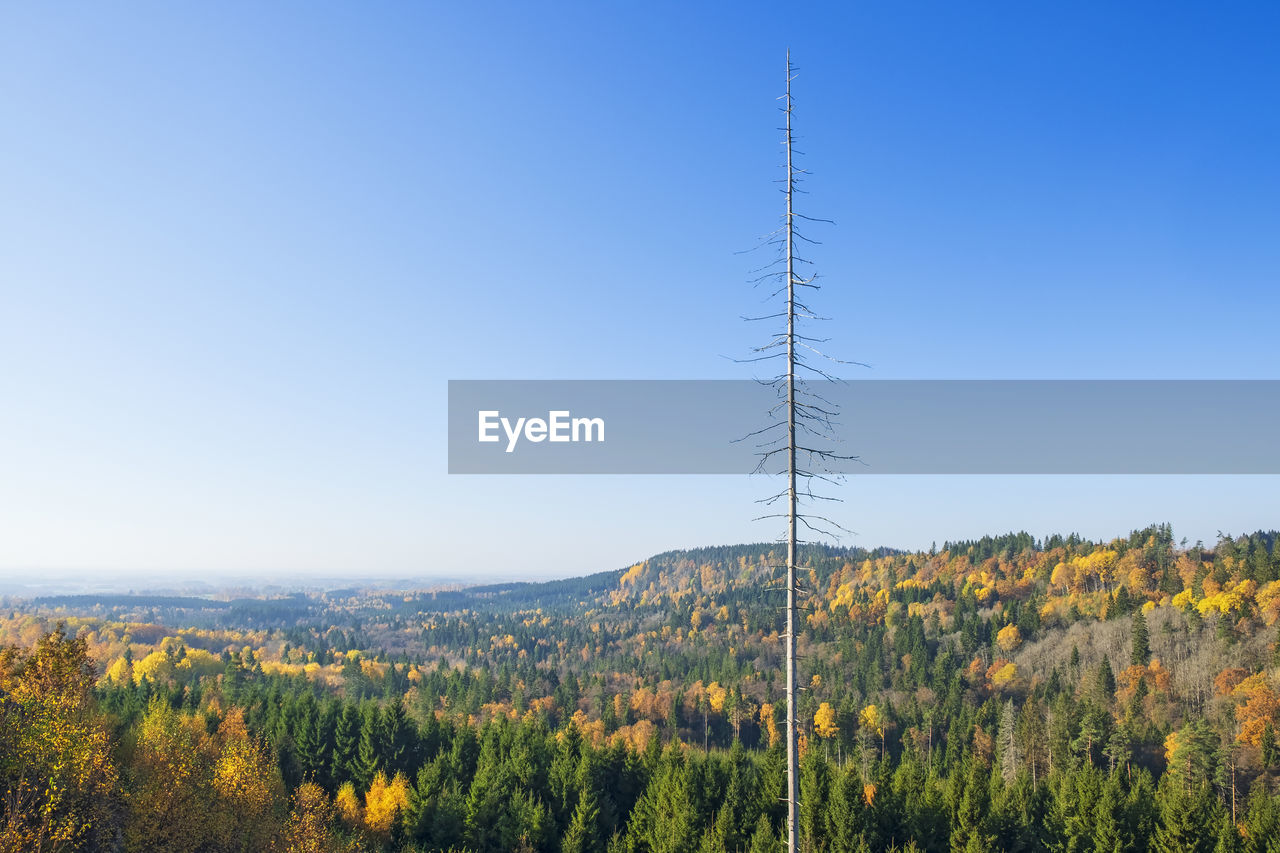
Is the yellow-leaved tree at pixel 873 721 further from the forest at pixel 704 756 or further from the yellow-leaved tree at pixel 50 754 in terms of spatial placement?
the yellow-leaved tree at pixel 50 754

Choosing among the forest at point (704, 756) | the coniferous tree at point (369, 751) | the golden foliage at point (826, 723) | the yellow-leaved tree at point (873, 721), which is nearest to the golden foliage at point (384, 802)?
the forest at point (704, 756)

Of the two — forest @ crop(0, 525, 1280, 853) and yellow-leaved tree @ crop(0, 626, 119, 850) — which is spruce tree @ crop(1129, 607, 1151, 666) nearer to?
forest @ crop(0, 525, 1280, 853)

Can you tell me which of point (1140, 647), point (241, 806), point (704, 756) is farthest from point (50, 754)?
point (1140, 647)

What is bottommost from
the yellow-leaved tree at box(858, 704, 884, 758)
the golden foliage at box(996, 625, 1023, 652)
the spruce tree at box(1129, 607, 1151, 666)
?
the yellow-leaved tree at box(858, 704, 884, 758)

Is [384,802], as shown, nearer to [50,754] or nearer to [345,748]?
[345,748]

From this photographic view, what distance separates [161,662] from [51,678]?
171m

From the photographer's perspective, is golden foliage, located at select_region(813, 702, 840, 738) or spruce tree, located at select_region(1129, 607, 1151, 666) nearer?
golden foliage, located at select_region(813, 702, 840, 738)

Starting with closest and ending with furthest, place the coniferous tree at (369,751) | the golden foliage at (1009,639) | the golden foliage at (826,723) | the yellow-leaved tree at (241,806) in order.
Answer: the yellow-leaved tree at (241,806) → the coniferous tree at (369,751) → the golden foliage at (826,723) → the golden foliage at (1009,639)

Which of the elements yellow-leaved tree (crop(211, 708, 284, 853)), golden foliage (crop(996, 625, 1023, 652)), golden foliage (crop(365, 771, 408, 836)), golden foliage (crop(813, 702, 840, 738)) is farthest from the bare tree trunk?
golden foliage (crop(996, 625, 1023, 652))

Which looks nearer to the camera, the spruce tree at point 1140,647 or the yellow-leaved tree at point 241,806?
the yellow-leaved tree at point 241,806

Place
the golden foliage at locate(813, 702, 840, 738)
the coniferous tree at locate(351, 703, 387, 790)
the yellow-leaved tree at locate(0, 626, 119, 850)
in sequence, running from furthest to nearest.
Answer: the golden foliage at locate(813, 702, 840, 738) → the coniferous tree at locate(351, 703, 387, 790) → the yellow-leaved tree at locate(0, 626, 119, 850)

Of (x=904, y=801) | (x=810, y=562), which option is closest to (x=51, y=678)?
(x=810, y=562)

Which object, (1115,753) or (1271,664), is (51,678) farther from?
(1271,664)

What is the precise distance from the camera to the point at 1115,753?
317 ft
